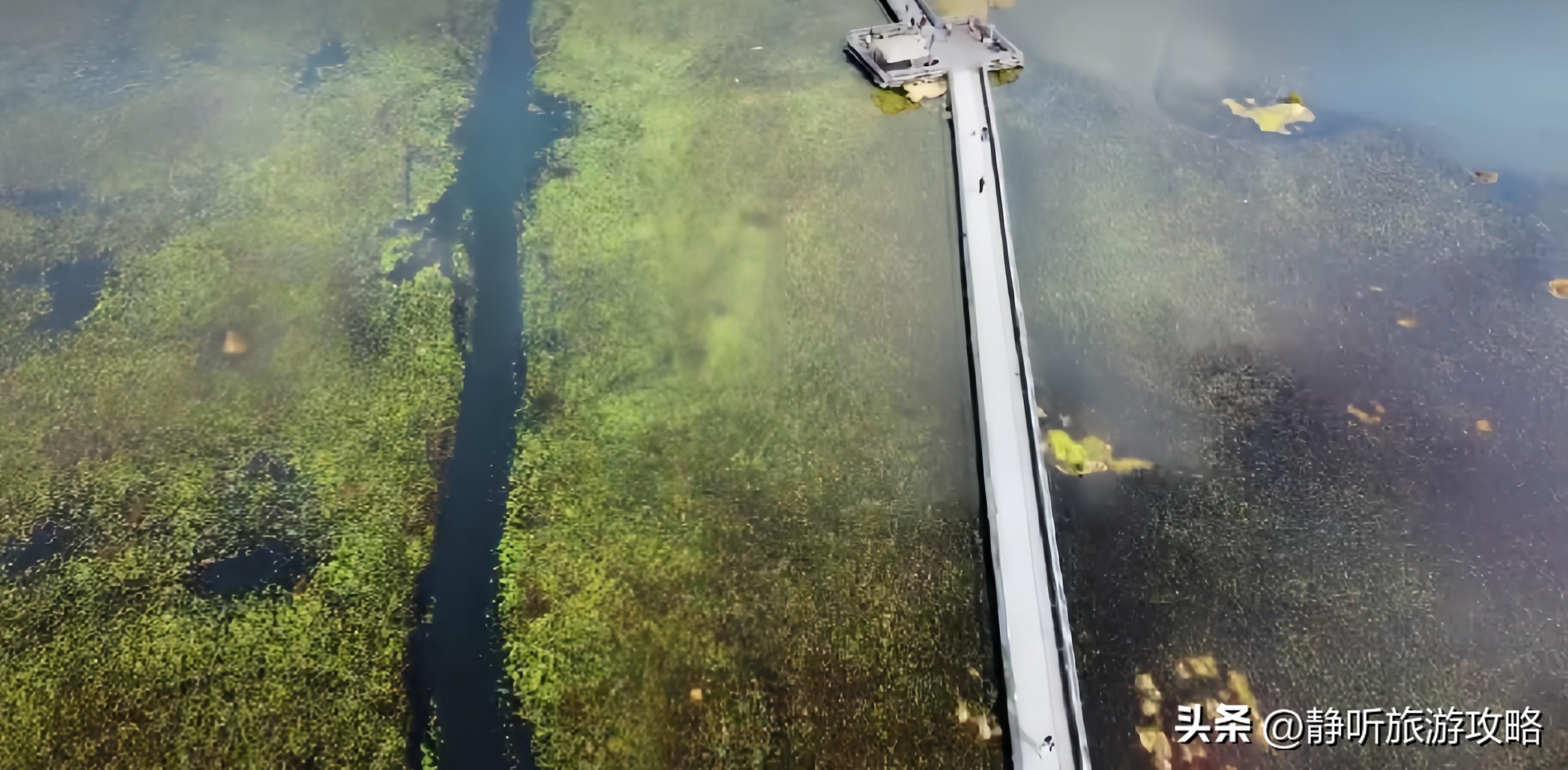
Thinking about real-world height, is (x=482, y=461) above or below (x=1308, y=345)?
below

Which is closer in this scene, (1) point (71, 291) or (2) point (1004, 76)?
(1) point (71, 291)

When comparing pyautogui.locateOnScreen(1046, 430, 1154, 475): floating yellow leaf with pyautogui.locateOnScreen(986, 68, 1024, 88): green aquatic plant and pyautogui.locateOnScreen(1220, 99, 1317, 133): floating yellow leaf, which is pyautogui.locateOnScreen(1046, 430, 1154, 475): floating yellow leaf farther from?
pyautogui.locateOnScreen(986, 68, 1024, 88): green aquatic plant

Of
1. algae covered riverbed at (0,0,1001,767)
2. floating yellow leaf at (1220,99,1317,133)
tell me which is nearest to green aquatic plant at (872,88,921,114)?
algae covered riverbed at (0,0,1001,767)

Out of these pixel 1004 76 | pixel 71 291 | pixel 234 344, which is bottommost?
pixel 234 344

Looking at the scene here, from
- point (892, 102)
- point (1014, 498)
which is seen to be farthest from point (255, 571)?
point (892, 102)

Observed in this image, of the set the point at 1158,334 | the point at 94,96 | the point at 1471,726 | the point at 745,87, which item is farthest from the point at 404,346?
the point at 1471,726

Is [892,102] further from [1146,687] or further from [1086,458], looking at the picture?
[1146,687]
